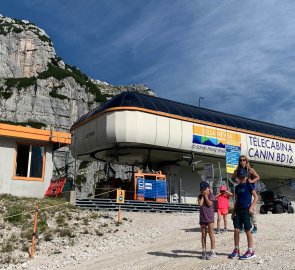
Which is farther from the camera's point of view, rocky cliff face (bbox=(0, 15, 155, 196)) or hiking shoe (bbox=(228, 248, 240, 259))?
rocky cliff face (bbox=(0, 15, 155, 196))

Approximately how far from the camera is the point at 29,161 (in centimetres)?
2130

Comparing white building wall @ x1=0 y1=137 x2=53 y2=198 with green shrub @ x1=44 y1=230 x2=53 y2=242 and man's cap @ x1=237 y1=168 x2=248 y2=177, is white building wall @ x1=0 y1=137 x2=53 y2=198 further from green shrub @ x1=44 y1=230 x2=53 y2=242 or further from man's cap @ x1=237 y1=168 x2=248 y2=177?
man's cap @ x1=237 y1=168 x2=248 y2=177

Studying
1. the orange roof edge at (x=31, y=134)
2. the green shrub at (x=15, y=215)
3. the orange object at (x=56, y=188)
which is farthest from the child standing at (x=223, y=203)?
the orange roof edge at (x=31, y=134)

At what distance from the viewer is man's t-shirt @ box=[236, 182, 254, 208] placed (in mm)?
8115

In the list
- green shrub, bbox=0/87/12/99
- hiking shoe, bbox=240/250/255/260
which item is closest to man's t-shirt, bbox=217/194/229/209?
hiking shoe, bbox=240/250/255/260

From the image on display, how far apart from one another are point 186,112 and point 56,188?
494 inches

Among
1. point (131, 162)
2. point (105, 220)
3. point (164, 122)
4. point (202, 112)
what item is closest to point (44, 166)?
point (105, 220)

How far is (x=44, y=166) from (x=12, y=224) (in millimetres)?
7510

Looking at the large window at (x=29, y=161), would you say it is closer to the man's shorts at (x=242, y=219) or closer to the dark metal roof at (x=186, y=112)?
the dark metal roof at (x=186, y=112)

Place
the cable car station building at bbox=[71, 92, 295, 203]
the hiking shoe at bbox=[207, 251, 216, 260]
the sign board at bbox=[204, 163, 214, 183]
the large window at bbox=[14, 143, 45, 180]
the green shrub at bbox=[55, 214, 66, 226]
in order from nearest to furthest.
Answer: the hiking shoe at bbox=[207, 251, 216, 260]
the green shrub at bbox=[55, 214, 66, 226]
the large window at bbox=[14, 143, 45, 180]
the sign board at bbox=[204, 163, 214, 183]
the cable car station building at bbox=[71, 92, 295, 203]

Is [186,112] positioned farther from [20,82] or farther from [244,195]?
Result: [20,82]

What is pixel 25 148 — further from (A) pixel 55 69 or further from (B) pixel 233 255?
(A) pixel 55 69

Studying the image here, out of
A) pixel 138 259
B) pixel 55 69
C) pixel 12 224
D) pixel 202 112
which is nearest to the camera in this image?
pixel 138 259

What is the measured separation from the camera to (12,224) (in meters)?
14.3
